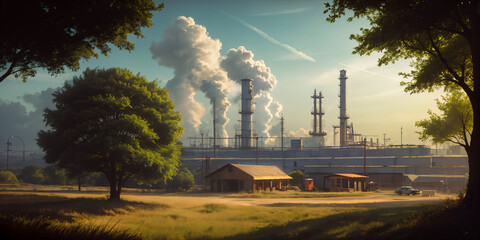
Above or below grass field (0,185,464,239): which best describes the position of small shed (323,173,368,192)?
below

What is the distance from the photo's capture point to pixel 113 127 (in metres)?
33.5

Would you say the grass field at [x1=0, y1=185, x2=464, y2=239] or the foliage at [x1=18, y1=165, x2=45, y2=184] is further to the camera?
the foliage at [x1=18, y1=165, x2=45, y2=184]

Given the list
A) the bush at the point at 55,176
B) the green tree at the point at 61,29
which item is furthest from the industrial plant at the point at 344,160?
the green tree at the point at 61,29

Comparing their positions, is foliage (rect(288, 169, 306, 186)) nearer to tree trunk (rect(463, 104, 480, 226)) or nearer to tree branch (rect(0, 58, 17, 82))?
tree trunk (rect(463, 104, 480, 226))

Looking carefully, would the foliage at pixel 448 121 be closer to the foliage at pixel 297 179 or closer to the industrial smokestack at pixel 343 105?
the foliage at pixel 297 179

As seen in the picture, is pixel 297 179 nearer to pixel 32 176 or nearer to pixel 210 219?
pixel 210 219

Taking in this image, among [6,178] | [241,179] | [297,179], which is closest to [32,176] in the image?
[6,178]

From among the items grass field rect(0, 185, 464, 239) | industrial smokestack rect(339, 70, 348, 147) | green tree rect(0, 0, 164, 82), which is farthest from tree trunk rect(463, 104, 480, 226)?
industrial smokestack rect(339, 70, 348, 147)

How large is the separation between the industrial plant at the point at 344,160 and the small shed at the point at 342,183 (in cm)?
189

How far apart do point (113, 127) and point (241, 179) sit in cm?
3575

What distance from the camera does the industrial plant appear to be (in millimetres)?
83938

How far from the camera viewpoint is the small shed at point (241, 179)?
65.8m

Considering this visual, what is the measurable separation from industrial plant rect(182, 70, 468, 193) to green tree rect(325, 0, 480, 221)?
48.9 m

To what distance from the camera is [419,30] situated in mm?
18953
